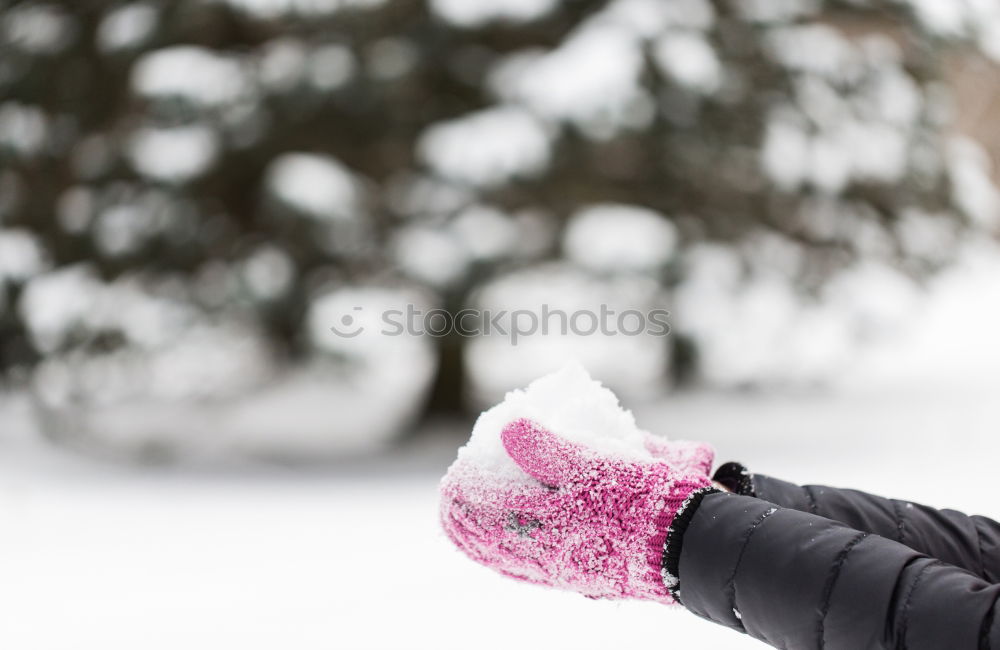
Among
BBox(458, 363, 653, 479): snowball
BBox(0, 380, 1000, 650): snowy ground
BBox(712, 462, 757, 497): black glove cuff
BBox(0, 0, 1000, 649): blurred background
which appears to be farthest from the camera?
BBox(0, 0, 1000, 649): blurred background

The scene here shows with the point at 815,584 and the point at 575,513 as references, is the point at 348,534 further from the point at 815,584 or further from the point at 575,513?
the point at 815,584

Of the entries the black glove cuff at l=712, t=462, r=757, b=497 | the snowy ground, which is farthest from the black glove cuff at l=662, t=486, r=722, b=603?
the snowy ground

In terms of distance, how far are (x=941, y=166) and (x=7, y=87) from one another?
5.28 metres

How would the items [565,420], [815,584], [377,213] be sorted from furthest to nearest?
[377,213], [565,420], [815,584]

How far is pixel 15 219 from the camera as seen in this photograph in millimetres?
4188

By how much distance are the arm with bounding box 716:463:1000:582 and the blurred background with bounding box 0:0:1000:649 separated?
73.4 inches

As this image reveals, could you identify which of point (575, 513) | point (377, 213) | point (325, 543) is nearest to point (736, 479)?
point (575, 513)

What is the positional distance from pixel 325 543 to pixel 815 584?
7.34 feet

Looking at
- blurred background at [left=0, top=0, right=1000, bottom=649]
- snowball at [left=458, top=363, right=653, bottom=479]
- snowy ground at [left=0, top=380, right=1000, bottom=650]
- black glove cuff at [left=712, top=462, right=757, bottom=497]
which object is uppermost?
blurred background at [left=0, top=0, right=1000, bottom=649]

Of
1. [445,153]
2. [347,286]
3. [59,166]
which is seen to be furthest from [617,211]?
[59,166]

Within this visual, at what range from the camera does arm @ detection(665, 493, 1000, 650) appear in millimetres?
1058

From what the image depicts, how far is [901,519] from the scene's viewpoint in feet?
4.70

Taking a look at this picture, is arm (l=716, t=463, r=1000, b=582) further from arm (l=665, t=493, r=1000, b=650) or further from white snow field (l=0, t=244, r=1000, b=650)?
white snow field (l=0, t=244, r=1000, b=650)

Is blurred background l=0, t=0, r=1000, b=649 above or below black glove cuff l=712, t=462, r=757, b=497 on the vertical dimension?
above
